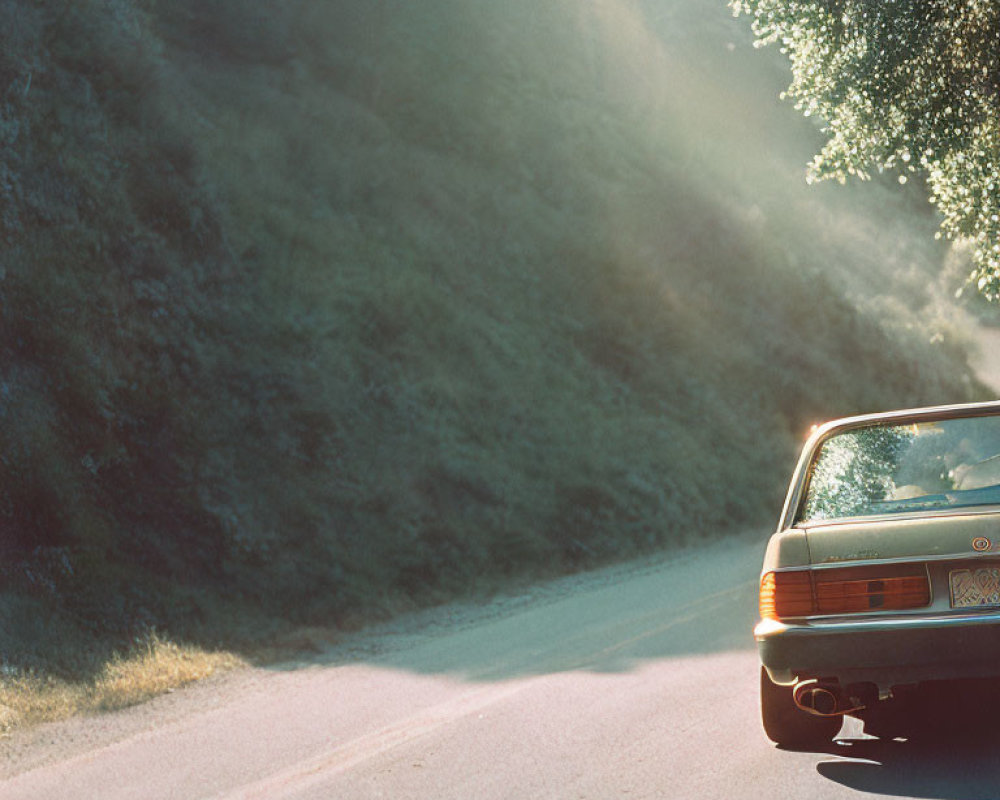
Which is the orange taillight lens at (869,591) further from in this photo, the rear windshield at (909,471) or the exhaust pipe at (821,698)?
the rear windshield at (909,471)

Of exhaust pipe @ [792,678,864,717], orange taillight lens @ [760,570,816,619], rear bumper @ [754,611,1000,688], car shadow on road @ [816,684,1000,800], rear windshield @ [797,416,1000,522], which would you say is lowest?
car shadow on road @ [816,684,1000,800]

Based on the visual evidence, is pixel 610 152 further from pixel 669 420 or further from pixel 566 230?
pixel 669 420

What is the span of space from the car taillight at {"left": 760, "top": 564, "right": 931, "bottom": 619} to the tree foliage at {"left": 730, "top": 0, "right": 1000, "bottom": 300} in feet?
31.0

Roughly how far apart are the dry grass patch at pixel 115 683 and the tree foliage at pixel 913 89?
30.4ft

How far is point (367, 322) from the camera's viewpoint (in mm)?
20500

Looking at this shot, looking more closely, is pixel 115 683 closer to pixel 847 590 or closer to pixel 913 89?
pixel 847 590

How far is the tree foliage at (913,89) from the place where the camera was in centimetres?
1340

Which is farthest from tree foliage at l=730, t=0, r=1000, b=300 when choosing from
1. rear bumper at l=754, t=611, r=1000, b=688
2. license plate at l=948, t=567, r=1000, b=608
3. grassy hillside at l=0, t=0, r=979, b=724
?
rear bumper at l=754, t=611, r=1000, b=688

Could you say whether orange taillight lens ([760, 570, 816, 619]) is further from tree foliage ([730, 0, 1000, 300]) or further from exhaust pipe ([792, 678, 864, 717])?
tree foliage ([730, 0, 1000, 300])

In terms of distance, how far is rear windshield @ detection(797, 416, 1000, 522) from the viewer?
605 cm

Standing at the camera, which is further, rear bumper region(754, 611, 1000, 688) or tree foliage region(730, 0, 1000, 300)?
tree foliage region(730, 0, 1000, 300)

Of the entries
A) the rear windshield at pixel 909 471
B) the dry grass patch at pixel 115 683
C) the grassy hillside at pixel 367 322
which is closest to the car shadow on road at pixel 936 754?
the rear windshield at pixel 909 471

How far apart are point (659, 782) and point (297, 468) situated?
10396 mm

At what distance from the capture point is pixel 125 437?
45.8 feet
